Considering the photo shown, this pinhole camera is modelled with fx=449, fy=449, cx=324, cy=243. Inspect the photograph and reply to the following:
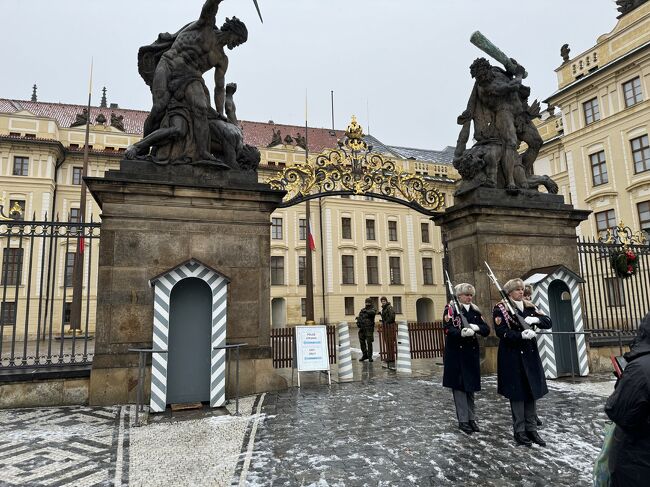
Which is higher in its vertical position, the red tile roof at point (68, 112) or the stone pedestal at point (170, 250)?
the red tile roof at point (68, 112)

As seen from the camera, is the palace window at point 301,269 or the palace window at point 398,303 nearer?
the palace window at point 301,269

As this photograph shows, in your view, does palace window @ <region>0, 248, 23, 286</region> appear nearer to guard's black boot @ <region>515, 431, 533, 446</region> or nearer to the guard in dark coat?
the guard in dark coat

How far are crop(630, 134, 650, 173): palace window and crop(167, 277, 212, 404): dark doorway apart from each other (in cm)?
2867

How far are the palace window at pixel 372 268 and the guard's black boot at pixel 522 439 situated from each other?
3683 centimetres

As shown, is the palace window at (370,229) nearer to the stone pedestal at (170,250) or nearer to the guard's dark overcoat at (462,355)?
the stone pedestal at (170,250)

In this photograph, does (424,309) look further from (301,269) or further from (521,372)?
(521,372)

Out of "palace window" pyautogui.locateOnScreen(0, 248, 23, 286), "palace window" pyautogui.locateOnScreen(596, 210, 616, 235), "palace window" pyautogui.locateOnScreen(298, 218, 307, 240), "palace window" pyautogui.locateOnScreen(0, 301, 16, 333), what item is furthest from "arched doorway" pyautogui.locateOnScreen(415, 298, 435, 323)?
"palace window" pyautogui.locateOnScreen(0, 248, 23, 286)

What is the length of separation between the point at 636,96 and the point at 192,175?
2929cm

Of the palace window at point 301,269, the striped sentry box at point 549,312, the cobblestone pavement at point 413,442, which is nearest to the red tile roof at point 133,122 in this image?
the palace window at point 301,269

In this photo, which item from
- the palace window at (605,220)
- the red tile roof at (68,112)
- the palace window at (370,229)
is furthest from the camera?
the palace window at (370,229)

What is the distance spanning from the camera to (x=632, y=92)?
1081 inches

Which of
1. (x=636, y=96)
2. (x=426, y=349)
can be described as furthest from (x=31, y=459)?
(x=636, y=96)

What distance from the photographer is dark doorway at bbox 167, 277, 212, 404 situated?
771 cm

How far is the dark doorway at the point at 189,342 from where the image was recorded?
7.71 meters
